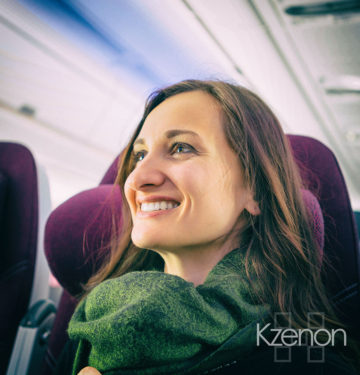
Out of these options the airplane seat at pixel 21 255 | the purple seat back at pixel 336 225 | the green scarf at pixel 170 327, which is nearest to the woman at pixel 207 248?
the green scarf at pixel 170 327

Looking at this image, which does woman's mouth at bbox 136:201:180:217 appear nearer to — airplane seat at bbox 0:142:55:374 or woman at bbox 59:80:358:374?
woman at bbox 59:80:358:374

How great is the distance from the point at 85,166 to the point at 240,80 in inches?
102

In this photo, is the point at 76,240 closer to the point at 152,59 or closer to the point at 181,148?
the point at 181,148

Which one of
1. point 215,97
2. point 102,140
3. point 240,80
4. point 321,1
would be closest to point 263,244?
point 215,97

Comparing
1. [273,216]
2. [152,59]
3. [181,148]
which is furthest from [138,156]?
[152,59]

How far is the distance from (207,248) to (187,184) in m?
0.20

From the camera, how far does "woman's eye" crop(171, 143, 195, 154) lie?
0.81 meters

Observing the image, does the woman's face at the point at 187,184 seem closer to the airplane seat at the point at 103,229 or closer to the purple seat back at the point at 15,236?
the airplane seat at the point at 103,229

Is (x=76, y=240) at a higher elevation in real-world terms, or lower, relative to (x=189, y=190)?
lower

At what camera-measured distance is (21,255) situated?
1.14 metres

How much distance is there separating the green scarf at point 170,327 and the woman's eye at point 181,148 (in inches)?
13.1

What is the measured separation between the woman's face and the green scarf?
0.39 feet

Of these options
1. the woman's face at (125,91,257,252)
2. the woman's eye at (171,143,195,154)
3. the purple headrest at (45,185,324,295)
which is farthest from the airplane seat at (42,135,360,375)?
the woman's eye at (171,143,195,154)

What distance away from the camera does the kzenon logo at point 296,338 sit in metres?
0.59
